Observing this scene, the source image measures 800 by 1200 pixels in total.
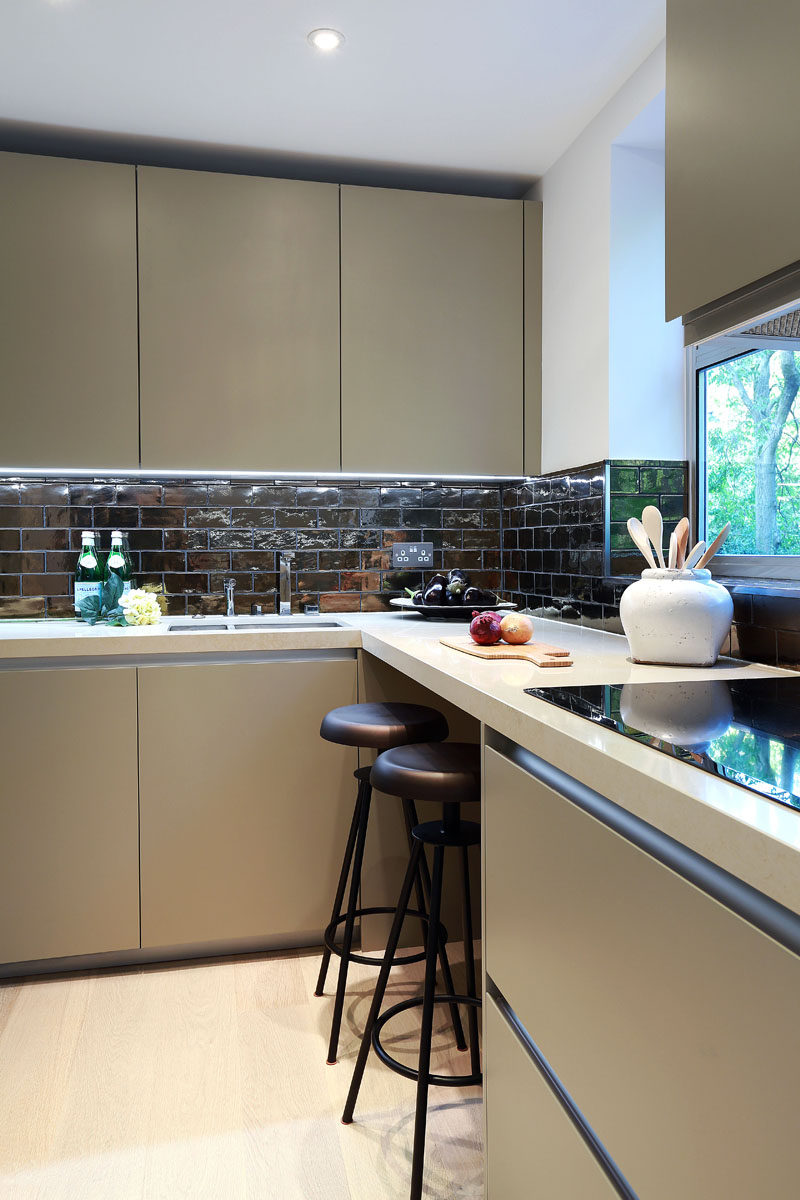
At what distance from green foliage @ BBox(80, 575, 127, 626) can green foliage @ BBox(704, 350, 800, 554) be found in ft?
5.97

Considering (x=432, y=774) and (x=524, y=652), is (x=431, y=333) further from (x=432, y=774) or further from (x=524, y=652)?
(x=432, y=774)

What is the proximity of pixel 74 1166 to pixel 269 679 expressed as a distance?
4.01 feet

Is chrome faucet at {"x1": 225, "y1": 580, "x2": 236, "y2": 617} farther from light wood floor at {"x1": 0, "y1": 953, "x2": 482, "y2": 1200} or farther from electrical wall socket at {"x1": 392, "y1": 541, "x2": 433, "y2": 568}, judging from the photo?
light wood floor at {"x1": 0, "y1": 953, "x2": 482, "y2": 1200}

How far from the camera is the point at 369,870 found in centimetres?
249

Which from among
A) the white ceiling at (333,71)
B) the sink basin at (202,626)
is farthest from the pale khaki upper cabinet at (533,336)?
the sink basin at (202,626)

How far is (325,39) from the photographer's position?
2.12 m

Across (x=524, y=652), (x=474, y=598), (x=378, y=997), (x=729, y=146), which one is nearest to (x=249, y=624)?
(x=474, y=598)

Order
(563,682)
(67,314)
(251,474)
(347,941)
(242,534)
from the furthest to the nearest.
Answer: (242,534)
(251,474)
(67,314)
(347,941)
(563,682)

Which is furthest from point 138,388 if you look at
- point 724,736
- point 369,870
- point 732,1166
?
point 732,1166

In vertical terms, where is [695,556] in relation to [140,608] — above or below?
above

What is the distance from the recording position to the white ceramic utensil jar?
5.37ft

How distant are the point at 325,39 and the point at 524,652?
1.60 meters

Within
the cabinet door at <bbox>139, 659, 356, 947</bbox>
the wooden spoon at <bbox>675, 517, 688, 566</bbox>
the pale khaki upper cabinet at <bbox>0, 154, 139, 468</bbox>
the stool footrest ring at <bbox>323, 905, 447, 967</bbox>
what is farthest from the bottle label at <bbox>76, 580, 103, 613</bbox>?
the wooden spoon at <bbox>675, 517, 688, 566</bbox>

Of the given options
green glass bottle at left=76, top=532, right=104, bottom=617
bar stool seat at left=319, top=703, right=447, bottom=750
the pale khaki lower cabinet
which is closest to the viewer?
the pale khaki lower cabinet
